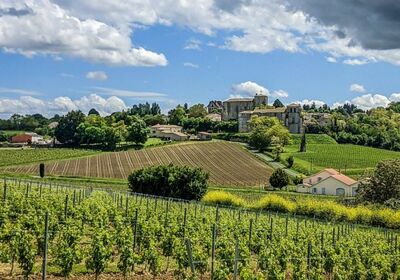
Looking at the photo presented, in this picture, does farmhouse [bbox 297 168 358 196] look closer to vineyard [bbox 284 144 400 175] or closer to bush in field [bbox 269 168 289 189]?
bush in field [bbox 269 168 289 189]

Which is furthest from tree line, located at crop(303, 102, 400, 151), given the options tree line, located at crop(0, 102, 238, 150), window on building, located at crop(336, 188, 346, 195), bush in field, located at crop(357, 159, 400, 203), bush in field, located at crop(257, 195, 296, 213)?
bush in field, located at crop(257, 195, 296, 213)

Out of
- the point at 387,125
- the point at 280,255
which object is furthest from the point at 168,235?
the point at 387,125

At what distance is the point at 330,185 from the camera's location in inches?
2776

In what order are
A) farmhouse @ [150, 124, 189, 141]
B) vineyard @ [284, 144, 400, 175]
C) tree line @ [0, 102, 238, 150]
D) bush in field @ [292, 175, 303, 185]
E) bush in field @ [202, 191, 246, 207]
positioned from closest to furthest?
bush in field @ [202, 191, 246, 207] < bush in field @ [292, 175, 303, 185] < vineyard @ [284, 144, 400, 175] < tree line @ [0, 102, 238, 150] < farmhouse @ [150, 124, 189, 141]

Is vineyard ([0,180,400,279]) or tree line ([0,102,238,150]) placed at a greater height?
tree line ([0,102,238,150])

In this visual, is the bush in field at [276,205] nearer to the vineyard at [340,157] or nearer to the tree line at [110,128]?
the vineyard at [340,157]

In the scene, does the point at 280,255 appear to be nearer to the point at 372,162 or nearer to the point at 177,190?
the point at 177,190

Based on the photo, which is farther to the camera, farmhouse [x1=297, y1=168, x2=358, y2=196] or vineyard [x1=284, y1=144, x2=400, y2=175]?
vineyard [x1=284, y1=144, x2=400, y2=175]

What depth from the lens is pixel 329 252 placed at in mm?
20375

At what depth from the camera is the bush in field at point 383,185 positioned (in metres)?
50.8

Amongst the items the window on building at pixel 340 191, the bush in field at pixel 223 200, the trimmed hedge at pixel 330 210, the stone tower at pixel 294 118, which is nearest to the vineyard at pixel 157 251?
the trimmed hedge at pixel 330 210

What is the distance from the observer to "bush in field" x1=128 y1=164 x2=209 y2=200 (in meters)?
52.2

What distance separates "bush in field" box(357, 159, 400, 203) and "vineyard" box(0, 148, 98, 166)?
48540 mm

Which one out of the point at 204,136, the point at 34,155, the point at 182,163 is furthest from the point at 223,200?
the point at 204,136
